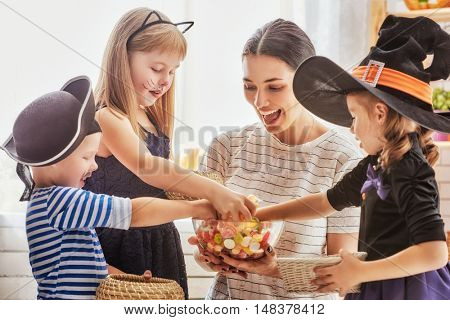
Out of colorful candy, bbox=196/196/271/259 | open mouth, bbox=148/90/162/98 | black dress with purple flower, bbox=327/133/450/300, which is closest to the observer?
black dress with purple flower, bbox=327/133/450/300

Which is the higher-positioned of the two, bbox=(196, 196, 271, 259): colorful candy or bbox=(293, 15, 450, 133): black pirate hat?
bbox=(293, 15, 450, 133): black pirate hat

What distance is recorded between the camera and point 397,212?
1.67 m

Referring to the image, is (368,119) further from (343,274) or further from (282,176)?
(343,274)

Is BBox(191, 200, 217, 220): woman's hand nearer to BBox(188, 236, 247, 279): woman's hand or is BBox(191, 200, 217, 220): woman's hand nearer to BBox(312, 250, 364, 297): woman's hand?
BBox(188, 236, 247, 279): woman's hand

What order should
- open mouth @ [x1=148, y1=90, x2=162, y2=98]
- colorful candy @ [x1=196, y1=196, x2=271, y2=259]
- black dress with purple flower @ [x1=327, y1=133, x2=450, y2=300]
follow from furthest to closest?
open mouth @ [x1=148, y1=90, x2=162, y2=98] < colorful candy @ [x1=196, y1=196, x2=271, y2=259] < black dress with purple flower @ [x1=327, y1=133, x2=450, y2=300]

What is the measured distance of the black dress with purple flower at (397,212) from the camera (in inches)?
65.0

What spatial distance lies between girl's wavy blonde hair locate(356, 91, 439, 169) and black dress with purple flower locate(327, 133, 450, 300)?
1 centimetres

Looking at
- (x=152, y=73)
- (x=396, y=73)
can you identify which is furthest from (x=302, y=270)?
(x=152, y=73)

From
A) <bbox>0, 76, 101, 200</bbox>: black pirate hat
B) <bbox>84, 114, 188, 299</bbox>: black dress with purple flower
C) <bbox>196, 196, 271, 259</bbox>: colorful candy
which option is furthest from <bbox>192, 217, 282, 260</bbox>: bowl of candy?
<bbox>0, 76, 101, 200</bbox>: black pirate hat

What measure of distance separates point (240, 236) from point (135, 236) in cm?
25

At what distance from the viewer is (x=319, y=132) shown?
1.83 m

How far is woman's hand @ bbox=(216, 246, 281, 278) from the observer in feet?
5.85
